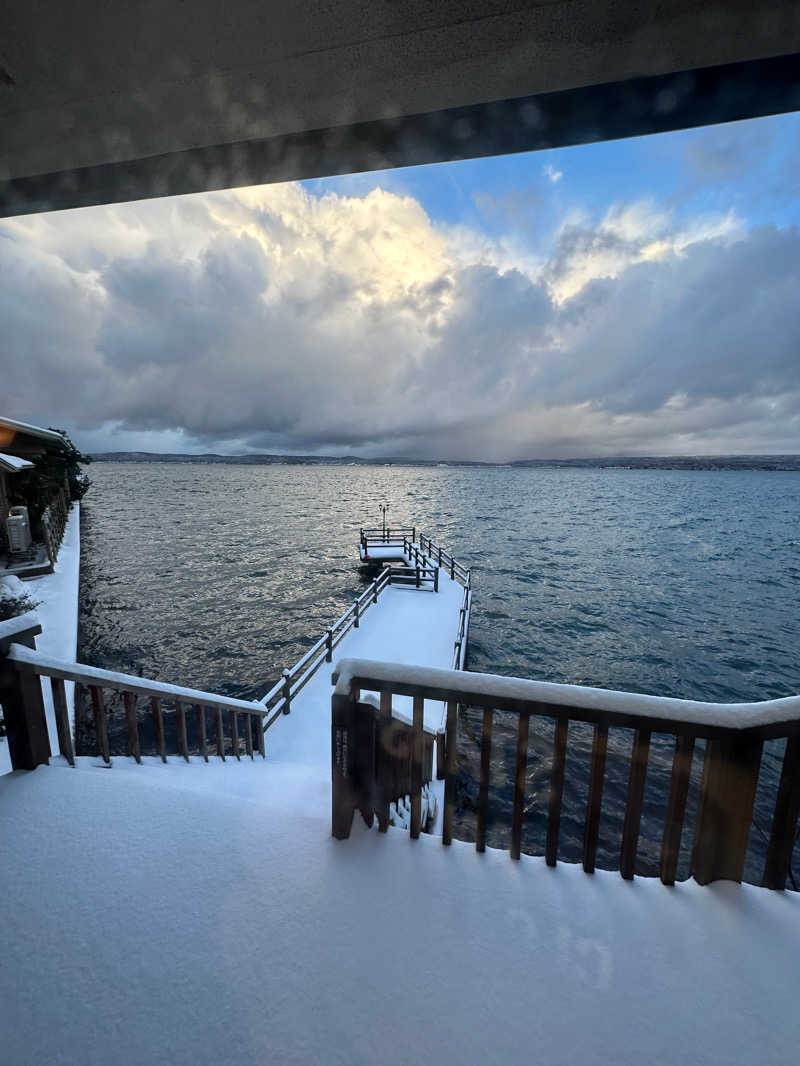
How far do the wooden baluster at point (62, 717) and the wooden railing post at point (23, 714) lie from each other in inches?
3.7

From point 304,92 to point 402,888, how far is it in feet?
13.1

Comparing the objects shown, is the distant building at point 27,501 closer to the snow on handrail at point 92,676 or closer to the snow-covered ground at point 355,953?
the snow on handrail at point 92,676

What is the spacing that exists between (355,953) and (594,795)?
1.43 m

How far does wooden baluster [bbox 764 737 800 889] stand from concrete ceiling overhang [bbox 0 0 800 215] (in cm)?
311

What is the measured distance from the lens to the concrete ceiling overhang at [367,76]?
1770 mm

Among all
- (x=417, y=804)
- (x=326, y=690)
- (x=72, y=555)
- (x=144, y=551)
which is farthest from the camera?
(x=144, y=551)

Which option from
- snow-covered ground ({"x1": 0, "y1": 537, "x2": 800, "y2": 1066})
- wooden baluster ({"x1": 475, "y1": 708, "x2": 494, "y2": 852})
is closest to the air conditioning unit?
snow-covered ground ({"x1": 0, "y1": 537, "x2": 800, "y2": 1066})

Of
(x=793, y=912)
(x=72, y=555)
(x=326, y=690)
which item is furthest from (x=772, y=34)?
(x=72, y=555)

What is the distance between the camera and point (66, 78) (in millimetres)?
2043

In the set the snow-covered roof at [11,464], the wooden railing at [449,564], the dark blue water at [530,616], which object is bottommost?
the dark blue water at [530,616]

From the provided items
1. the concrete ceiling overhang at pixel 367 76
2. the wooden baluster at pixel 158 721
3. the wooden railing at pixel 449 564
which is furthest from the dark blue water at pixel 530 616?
the concrete ceiling overhang at pixel 367 76

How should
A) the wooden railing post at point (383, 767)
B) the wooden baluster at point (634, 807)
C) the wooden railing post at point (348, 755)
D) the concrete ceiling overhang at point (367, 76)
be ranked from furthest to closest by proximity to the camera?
the wooden railing post at point (383, 767)
the wooden railing post at point (348, 755)
the wooden baluster at point (634, 807)
the concrete ceiling overhang at point (367, 76)

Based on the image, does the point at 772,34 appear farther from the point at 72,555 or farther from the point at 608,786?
the point at 72,555

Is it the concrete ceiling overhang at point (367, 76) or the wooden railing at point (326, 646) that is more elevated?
the concrete ceiling overhang at point (367, 76)
